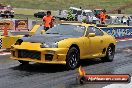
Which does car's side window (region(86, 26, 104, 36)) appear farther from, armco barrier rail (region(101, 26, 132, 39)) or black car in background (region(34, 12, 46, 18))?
black car in background (region(34, 12, 46, 18))

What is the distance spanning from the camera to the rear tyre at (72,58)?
37.3 ft

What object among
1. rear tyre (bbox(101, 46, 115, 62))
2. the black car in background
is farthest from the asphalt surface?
the black car in background

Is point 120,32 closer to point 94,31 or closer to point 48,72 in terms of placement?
point 94,31

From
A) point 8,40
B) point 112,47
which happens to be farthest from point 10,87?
point 8,40

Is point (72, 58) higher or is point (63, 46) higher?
point (63, 46)

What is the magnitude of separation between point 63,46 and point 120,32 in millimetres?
16382

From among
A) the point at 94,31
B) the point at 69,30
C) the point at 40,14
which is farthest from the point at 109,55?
the point at 40,14

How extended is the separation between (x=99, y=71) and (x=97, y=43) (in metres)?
1.66

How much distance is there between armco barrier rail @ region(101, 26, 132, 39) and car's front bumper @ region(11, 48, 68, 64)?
47.5 ft

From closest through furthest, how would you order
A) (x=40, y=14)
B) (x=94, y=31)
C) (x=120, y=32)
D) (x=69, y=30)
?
1. (x=69, y=30)
2. (x=94, y=31)
3. (x=120, y=32)
4. (x=40, y=14)

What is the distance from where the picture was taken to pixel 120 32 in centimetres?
2711

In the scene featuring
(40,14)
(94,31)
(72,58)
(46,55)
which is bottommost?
(40,14)

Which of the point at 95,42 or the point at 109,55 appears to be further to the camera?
the point at 109,55

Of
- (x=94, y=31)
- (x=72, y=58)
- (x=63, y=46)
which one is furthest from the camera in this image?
(x=94, y=31)
